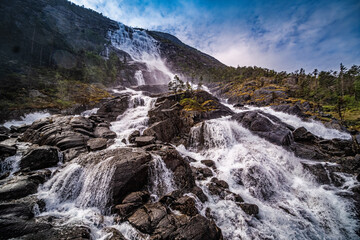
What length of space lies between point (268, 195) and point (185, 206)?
7722mm

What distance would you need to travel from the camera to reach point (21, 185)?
A: 330 inches

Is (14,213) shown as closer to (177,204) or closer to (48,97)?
(177,204)

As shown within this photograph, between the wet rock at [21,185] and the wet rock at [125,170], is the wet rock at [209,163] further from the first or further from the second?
the wet rock at [21,185]

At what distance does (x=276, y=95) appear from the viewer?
1505 inches

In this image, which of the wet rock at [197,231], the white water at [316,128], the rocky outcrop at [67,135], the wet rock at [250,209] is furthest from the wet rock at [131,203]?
the white water at [316,128]

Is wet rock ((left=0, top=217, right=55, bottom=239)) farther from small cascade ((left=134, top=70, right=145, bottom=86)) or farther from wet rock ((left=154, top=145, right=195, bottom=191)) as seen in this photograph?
small cascade ((left=134, top=70, right=145, bottom=86))

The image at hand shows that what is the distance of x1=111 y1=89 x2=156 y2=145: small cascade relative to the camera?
66.1 ft

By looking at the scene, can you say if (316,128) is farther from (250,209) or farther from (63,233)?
(63,233)

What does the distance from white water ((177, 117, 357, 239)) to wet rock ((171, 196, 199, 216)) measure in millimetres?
1728

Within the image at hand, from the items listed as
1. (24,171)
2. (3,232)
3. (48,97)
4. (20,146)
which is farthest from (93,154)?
(48,97)

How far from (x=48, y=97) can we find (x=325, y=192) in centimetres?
4879

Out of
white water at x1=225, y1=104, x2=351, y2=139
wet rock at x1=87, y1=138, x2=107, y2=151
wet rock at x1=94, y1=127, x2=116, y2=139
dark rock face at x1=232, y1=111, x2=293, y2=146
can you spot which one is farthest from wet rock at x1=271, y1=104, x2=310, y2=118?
wet rock at x1=87, y1=138, x2=107, y2=151

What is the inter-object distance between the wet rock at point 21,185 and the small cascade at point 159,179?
7.58 metres

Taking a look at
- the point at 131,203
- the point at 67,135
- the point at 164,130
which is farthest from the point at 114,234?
the point at 164,130
